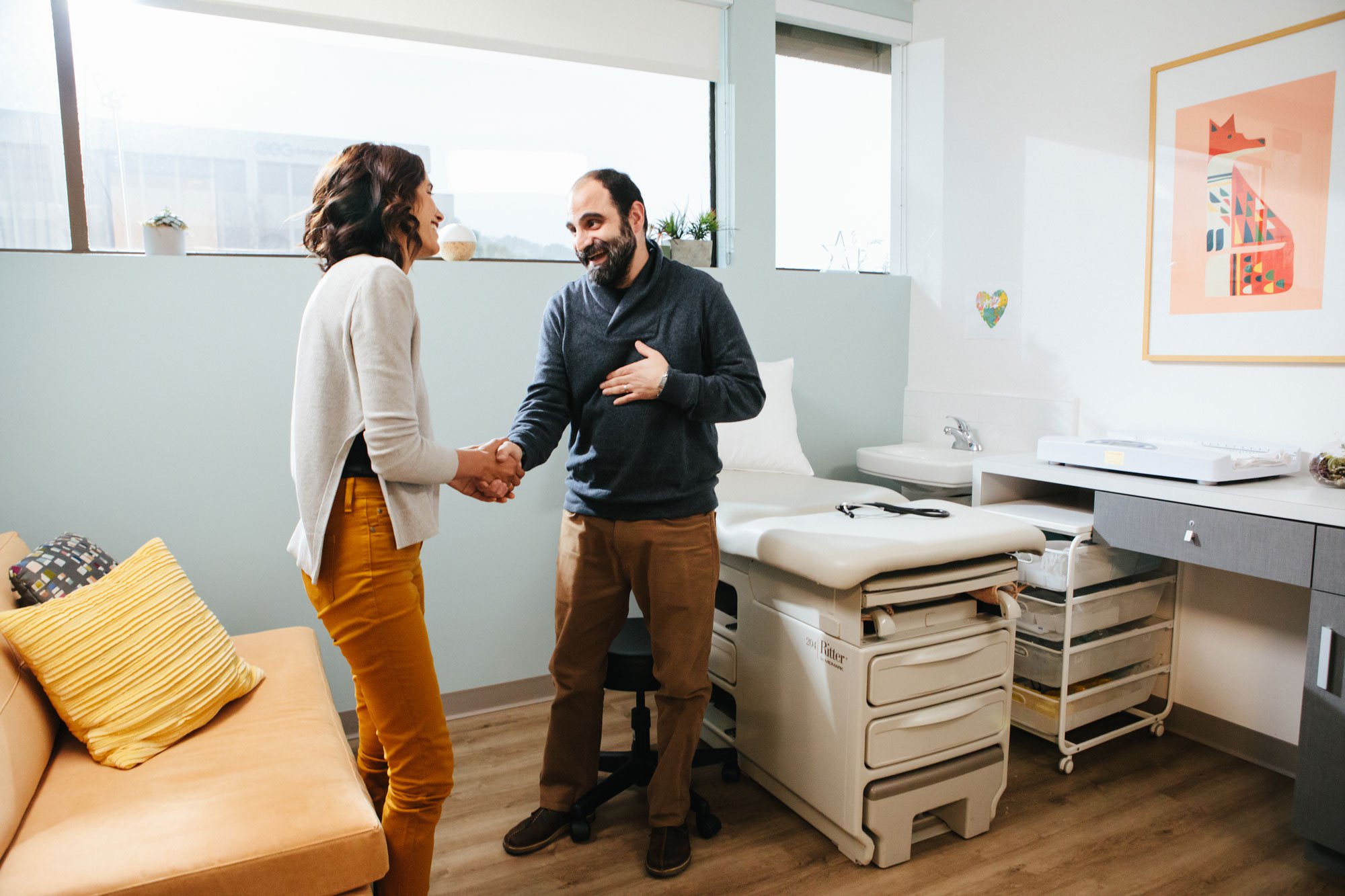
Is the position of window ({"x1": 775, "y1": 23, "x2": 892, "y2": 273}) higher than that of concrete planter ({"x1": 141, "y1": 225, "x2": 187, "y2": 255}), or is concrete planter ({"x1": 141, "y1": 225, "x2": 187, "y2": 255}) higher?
window ({"x1": 775, "y1": 23, "x2": 892, "y2": 273})

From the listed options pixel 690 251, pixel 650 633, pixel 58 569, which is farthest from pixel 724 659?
pixel 58 569

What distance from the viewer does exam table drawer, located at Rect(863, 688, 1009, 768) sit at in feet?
6.34

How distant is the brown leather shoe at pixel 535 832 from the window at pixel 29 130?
2.04 metres

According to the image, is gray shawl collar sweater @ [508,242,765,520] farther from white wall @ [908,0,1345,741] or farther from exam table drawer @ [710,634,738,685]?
white wall @ [908,0,1345,741]

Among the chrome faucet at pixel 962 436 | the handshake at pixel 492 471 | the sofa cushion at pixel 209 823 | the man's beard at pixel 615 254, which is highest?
the man's beard at pixel 615 254

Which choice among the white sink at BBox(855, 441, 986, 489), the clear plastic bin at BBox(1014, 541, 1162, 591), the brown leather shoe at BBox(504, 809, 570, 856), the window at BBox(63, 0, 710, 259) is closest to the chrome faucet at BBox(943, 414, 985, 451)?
the white sink at BBox(855, 441, 986, 489)

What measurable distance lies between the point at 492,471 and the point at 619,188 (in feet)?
2.36

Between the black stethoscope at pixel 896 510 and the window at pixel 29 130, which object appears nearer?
the black stethoscope at pixel 896 510

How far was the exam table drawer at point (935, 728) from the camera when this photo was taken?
193cm

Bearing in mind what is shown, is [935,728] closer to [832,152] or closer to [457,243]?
[457,243]

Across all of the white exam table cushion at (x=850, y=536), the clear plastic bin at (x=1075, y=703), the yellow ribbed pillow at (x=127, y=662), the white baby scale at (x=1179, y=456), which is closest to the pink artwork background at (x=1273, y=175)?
the white baby scale at (x=1179, y=456)

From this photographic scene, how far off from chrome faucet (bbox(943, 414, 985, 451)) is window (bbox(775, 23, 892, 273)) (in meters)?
0.80

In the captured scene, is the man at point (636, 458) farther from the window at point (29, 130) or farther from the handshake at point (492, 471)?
the window at point (29, 130)

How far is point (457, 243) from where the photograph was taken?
2729 mm
